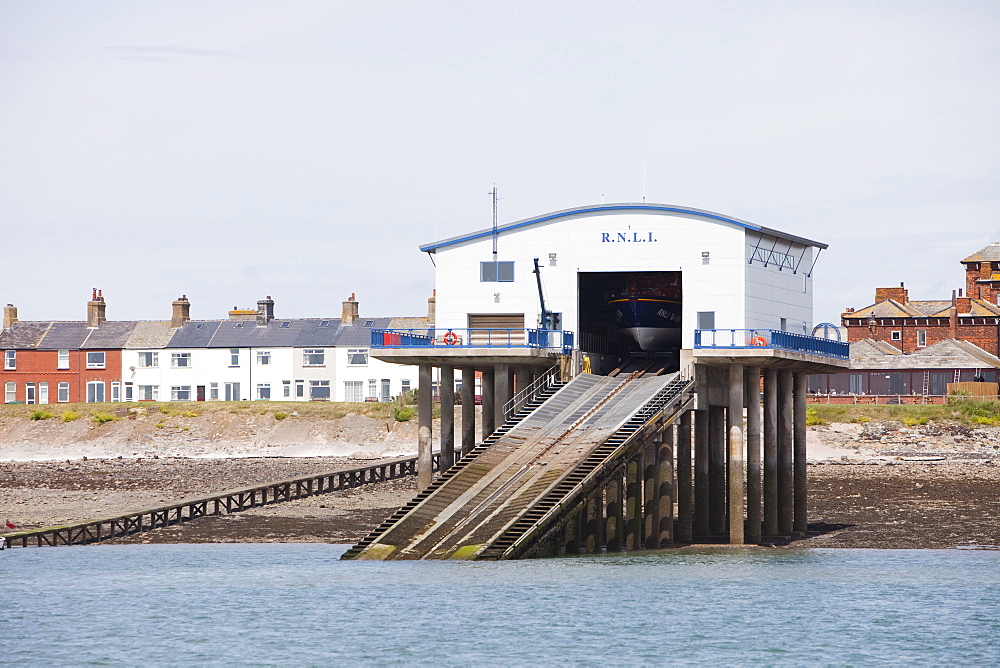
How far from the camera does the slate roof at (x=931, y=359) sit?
98.6 m

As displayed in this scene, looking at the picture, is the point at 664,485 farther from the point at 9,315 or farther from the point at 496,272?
the point at 9,315

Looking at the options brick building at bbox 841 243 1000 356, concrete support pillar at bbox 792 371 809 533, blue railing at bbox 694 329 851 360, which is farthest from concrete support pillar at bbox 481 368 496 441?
brick building at bbox 841 243 1000 356

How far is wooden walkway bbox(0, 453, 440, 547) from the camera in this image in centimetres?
4531

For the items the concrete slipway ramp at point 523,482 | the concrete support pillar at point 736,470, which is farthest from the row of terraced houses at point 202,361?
the concrete slipway ramp at point 523,482

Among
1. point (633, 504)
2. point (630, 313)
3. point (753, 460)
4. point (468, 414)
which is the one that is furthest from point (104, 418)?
point (633, 504)

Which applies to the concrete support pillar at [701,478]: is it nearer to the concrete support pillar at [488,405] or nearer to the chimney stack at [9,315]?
the concrete support pillar at [488,405]

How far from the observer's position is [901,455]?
242 feet

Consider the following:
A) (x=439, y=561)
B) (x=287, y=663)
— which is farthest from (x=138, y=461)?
(x=287, y=663)

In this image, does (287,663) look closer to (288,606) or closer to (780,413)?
(288,606)

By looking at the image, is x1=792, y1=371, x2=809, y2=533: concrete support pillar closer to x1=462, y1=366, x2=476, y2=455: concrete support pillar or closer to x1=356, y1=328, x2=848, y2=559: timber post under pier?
x1=356, y1=328, x2=848, y2=559: timber post under pier

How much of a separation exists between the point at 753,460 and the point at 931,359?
5732 centimetres

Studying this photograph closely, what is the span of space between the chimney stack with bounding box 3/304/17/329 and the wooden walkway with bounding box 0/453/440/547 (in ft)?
186

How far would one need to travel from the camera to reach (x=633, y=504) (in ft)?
A: 134

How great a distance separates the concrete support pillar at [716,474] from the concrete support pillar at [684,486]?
2109 mm
